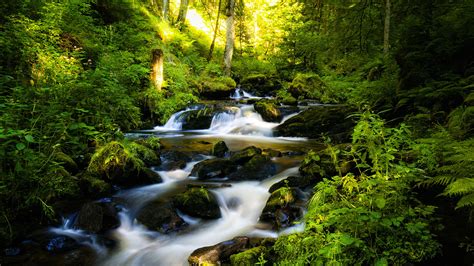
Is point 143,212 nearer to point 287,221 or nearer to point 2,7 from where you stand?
point 287,221

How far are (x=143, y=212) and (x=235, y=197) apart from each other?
1.67 metres

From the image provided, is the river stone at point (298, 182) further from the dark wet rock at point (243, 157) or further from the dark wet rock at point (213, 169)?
the dark wet rock at point (243, 157)

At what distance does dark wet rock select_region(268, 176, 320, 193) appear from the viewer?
6.02 metres

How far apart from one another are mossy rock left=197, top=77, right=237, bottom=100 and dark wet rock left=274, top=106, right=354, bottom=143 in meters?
5.62

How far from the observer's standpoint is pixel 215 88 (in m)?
16.1

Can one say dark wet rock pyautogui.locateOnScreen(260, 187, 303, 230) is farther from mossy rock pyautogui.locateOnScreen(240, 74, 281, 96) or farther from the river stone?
mossy rock pyautogui.locateOnScreen(240, 74, 281, 96)

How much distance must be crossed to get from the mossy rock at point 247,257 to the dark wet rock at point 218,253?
0.18 meters

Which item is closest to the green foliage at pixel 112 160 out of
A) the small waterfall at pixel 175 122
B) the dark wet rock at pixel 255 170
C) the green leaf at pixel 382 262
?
the dark wet rock at pixel 255 170

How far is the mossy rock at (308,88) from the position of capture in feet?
53.3

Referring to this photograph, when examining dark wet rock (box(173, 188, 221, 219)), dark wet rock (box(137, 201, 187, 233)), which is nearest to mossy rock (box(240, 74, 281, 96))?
dark wet rock (box(173, 188, 221, 219))

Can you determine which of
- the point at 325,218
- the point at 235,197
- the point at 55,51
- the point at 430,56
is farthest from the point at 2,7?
the point at 430,56

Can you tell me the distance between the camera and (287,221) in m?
5.01

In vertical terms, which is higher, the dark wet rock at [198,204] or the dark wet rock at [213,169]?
the dark wet rock at [213,169]

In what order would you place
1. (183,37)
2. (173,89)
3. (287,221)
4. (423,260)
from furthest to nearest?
(183,37), (173,89), (287,221), (423,260)
